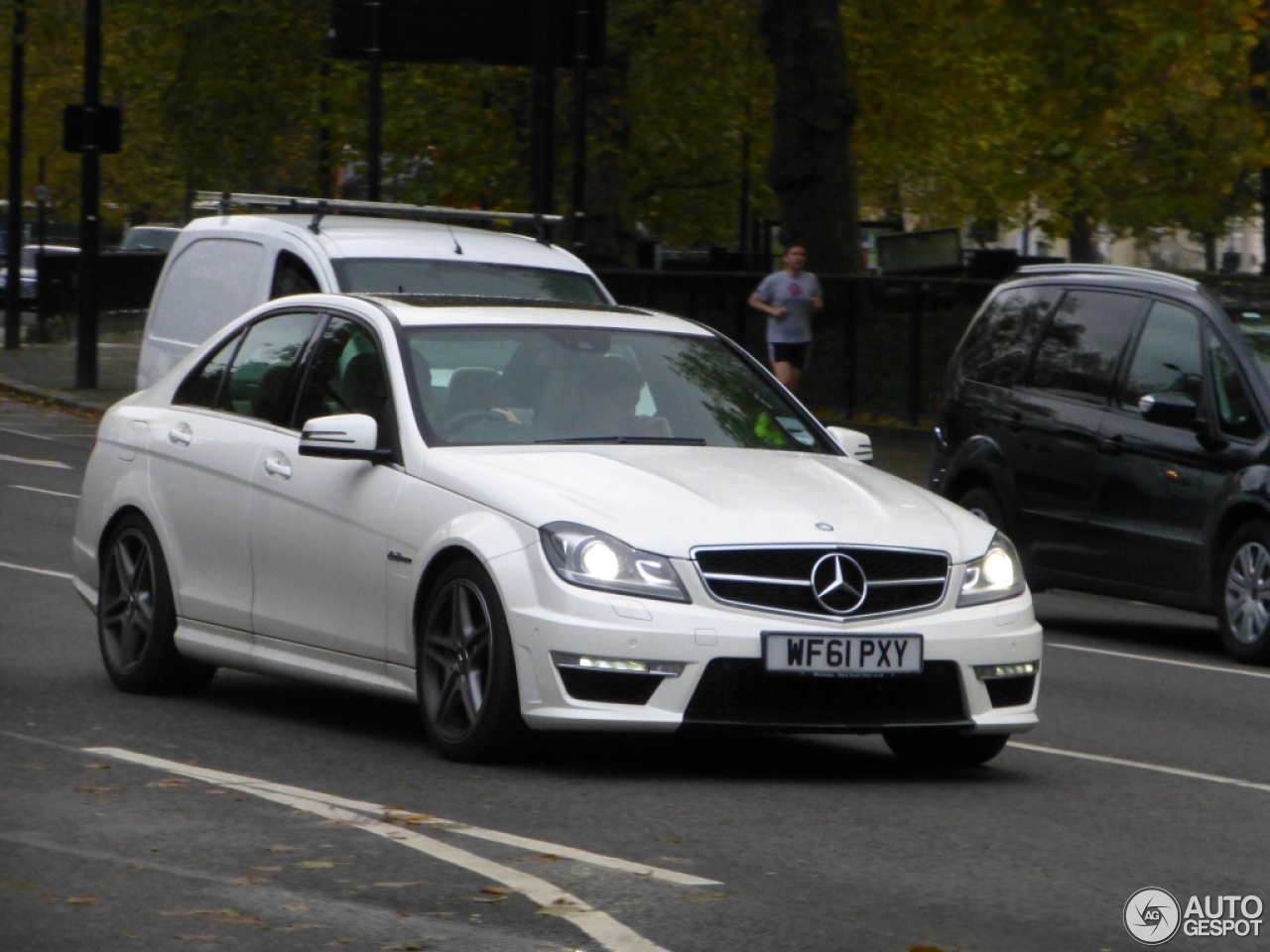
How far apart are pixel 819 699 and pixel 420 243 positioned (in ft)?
22.6

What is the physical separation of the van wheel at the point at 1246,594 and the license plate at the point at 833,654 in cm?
523

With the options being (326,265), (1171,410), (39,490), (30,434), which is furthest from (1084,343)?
(30,434)

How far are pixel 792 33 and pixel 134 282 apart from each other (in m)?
25.1

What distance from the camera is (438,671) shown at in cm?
844

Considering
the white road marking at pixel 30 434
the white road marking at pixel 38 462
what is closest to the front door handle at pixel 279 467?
the white road marking at pixel 38 462

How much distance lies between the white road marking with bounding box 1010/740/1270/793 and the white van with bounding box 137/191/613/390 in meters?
4.29

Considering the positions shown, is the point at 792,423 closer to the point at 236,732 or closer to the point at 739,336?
the point at 236,732

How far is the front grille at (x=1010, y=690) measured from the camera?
8.38m

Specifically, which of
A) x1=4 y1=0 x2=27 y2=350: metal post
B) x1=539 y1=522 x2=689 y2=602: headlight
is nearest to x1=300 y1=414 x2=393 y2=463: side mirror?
x1=539 y1=522 x2=689 y2=602: headlight

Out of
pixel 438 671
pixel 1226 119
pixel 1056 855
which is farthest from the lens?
pixel 1226 119

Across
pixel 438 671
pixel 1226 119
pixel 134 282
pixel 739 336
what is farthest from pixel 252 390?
pixel 134 282

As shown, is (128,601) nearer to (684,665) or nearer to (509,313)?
(509,313)

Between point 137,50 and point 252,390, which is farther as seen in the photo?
point 137,50

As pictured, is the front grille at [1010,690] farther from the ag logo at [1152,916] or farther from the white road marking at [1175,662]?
the white road marking at [1175,662]
